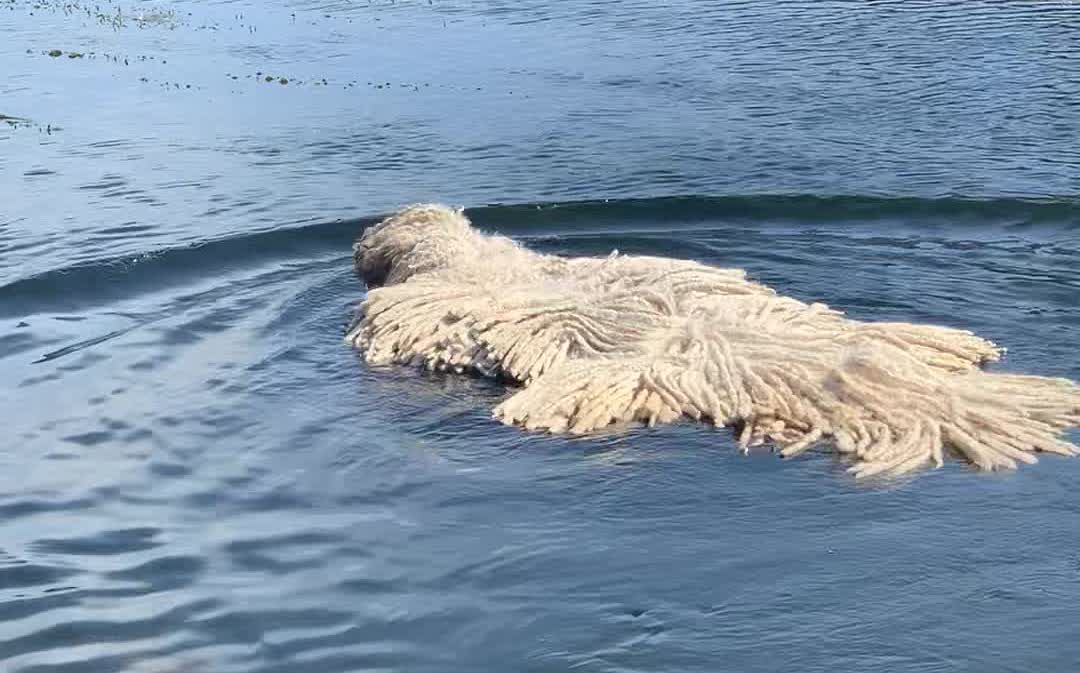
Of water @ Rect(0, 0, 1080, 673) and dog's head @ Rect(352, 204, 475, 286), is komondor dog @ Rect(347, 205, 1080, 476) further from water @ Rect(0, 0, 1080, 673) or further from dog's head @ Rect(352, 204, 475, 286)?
water @ Rect(0, 0, 1080, 673)

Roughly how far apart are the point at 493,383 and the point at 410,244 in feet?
4.76

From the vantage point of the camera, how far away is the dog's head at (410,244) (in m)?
7.76


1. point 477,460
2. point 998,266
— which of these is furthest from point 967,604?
point 998,266

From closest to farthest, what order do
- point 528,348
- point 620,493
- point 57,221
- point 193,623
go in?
point 193,623 < point 620,493 < point 528,348 < point 57,221

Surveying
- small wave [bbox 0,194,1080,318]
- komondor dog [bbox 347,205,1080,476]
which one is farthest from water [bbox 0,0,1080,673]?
komondor dog [bbox 347,205,1080,476]

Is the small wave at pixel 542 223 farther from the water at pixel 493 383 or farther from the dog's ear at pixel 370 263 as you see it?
the dog's ear at pixel 370 263

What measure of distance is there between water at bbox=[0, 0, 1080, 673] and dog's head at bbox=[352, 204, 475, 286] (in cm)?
23

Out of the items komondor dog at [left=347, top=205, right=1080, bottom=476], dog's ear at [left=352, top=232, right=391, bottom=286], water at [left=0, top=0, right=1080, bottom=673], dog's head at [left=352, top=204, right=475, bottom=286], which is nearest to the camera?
water at [left=0, top=0, right=1080, bottom=673]

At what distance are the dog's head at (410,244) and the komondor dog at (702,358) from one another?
2cm

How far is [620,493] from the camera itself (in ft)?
18.2

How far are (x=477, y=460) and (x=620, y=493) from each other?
0.70 metres

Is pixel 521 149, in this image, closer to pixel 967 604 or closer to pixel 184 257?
pixel 184 257

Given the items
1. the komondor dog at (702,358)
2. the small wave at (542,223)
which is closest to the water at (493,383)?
the small wave at (542,223)

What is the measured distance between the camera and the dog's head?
306 inches
